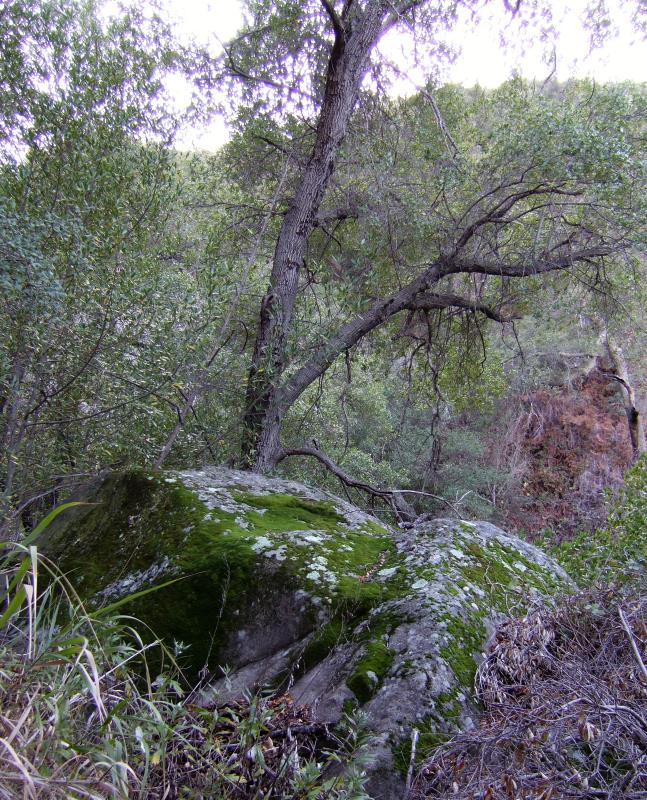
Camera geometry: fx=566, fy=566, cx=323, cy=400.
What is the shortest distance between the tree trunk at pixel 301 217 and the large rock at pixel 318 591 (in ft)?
10.9

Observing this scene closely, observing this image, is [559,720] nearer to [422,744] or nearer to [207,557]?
[422,744]

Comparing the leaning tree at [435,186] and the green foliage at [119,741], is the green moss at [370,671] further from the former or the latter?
the leaning tree at [435,186]

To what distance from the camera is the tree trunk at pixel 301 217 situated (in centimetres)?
751

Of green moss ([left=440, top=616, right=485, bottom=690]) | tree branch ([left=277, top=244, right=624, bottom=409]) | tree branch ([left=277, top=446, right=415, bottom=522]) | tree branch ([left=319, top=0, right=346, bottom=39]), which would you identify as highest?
tree branch ([left=319, top=0, right=346, bottom=39])

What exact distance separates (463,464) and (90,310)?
15.5m

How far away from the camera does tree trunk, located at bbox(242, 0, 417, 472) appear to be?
24.6 ft

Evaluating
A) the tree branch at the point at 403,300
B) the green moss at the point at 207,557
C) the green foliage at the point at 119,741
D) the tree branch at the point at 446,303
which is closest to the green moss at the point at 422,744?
the green foliage at the point at 119,741

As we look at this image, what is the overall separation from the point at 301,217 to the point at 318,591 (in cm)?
637

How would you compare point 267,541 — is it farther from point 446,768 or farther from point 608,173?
point 608,173

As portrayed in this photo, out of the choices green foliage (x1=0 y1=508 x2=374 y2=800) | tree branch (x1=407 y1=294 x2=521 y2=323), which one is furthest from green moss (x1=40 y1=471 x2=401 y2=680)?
tree branch (x1=407 y1=294 x2=521 y2=323)

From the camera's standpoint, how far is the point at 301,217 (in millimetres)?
8227

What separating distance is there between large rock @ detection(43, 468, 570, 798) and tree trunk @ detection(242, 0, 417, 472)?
3.32 m

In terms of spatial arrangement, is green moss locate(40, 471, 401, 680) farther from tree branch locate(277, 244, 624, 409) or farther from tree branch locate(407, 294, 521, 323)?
tree branch locate(407, 294, 521, 323)

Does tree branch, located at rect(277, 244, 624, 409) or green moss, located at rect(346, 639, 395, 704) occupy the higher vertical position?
tree branch, located at rect(277, 244, 624, 409)
